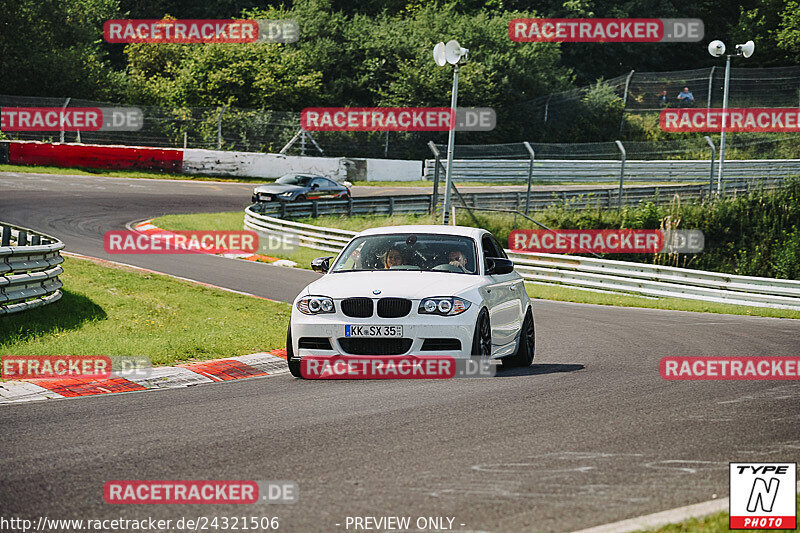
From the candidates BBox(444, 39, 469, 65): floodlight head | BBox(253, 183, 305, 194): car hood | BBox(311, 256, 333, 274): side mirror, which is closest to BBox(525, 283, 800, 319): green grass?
BBox(444, 39, 469, 65): floodlight head

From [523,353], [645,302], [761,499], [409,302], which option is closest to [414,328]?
[409,302]

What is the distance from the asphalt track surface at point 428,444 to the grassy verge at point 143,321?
6.58ft

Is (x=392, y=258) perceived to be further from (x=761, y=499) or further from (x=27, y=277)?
(x=761, y=499)

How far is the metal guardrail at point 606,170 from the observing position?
32.2 meters

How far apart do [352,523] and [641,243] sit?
2529cm

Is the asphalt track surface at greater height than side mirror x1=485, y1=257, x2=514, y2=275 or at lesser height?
lesser

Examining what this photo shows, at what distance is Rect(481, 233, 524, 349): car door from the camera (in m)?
10.1

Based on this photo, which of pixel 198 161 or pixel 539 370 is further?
pixel 198 161

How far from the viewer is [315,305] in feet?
31.0

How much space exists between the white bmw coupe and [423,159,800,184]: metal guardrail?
66.0 feet

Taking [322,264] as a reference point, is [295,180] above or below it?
above

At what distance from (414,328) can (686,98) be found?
145 ft

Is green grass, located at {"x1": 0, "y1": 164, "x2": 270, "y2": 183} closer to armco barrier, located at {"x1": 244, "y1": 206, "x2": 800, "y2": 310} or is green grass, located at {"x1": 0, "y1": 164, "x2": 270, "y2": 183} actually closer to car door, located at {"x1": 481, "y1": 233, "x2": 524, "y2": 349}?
armco barrier, located at {"x1": 244, "y1": 206, "x2": 800, "y2": 310}

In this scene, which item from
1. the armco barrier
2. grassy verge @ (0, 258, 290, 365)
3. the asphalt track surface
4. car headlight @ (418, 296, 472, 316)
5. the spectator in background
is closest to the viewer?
the asphalt track surface
